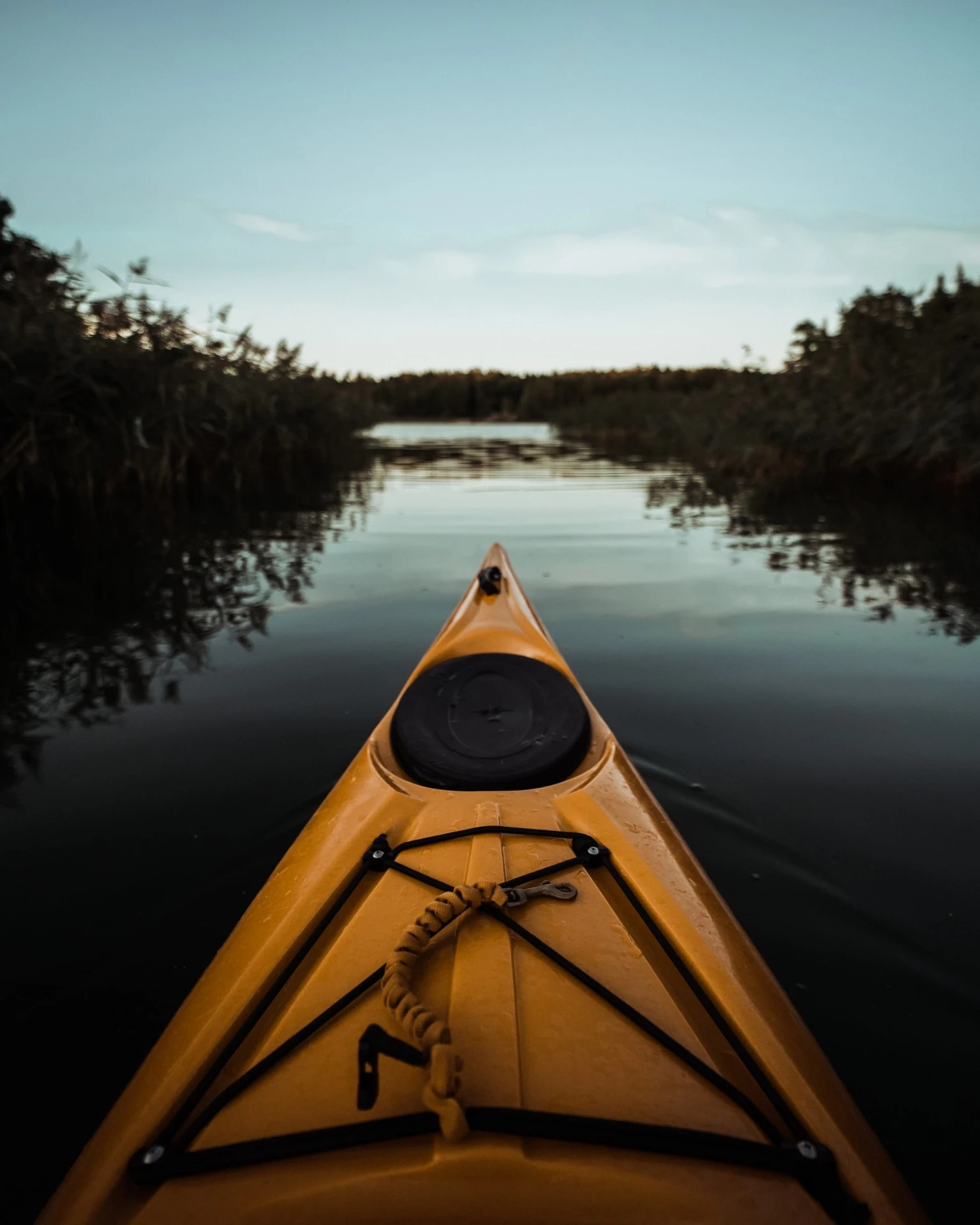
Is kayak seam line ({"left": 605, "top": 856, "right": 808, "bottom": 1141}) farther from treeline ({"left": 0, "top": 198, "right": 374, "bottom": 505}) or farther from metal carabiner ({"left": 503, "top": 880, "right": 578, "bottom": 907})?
treeline ({"left": 0, "top": 198, "right": 374, "bottom": 505})

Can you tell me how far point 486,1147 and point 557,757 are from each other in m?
1.20

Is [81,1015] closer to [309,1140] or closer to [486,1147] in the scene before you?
[309,1140]

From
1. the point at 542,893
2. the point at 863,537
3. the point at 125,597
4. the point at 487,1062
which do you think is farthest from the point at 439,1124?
the point at 863,537

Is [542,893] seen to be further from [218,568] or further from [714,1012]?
[218,568]

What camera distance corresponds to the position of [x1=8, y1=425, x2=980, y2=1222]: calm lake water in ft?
5.48

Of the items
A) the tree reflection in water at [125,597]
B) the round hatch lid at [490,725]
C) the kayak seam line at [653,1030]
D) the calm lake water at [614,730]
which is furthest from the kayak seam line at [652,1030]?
the tree reflection in water at [125,597]

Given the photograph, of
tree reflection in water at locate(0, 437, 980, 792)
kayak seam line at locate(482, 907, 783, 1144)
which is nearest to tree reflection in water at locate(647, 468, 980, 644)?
tree reflection in water at locate(0, 437, 980, 792)

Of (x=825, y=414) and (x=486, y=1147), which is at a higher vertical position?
(x=825, y=414)

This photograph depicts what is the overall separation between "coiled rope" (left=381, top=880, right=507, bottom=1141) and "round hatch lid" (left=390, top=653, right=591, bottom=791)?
64cm

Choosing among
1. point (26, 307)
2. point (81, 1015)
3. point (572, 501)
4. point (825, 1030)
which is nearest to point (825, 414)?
point (572, 501)

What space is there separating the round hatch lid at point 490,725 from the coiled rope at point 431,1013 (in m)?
0.64

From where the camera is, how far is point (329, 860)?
5.50 feet

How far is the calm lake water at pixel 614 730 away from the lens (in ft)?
5.48

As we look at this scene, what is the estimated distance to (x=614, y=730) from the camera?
128 inches
